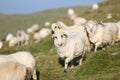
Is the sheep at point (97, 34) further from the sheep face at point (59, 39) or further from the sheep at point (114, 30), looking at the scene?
the sheep face at point (59, 39)

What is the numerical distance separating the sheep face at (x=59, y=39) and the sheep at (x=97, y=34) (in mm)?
3030

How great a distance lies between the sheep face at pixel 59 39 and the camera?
20422 millimetres

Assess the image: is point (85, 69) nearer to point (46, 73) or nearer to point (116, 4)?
point (46, 73)

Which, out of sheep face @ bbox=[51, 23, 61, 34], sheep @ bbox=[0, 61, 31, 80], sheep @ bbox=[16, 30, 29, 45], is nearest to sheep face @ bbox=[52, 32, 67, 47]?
sheep face @ bbox=[51, 23, 61, 34]

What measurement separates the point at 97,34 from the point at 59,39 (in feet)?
12.4

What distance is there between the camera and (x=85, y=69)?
1972 centimetres

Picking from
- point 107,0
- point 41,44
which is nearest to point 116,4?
point 107,0

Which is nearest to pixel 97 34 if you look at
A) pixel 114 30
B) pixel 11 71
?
pixel 114 30

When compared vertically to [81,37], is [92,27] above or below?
above

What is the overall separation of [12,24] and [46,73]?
189 ft

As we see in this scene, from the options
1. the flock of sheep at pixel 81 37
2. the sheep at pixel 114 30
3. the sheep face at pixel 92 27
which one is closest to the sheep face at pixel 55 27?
the flock of sheep at pixel 81 37

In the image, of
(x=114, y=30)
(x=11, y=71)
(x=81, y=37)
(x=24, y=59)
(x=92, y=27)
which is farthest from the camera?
(x=114, y=30)

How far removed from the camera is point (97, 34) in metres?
23.6

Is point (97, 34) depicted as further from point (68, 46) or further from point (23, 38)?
point (23, 38)
